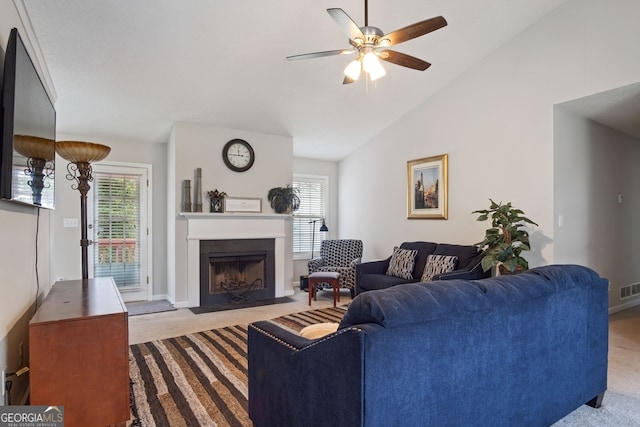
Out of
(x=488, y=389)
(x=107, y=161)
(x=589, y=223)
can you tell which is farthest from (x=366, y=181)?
(x=488, y=389)

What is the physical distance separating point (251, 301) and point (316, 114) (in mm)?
2883

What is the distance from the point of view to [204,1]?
2971mm

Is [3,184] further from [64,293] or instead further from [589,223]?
[589,223]

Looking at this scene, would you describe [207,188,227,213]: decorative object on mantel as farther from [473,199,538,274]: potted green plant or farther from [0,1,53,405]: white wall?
[473,199,538,274]: potted green plant

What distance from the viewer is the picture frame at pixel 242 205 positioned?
5.21m

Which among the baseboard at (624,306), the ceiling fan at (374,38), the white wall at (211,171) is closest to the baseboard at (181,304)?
the white wall at (211,171)

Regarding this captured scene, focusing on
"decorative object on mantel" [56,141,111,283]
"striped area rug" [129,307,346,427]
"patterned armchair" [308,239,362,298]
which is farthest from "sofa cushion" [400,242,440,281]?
"decorative object on mantel" [56,141,111,283]

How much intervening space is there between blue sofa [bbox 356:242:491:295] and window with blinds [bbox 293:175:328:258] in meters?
2.12

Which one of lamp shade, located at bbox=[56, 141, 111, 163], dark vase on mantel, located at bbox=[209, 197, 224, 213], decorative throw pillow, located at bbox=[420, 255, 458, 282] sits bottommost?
decorative throw pillow, located at bbox=[420, 255, 458, 282]

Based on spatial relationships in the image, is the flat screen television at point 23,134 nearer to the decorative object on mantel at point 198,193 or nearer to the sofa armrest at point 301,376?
the sofa armrest at point 301,376

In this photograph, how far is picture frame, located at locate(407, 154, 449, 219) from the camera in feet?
16.2

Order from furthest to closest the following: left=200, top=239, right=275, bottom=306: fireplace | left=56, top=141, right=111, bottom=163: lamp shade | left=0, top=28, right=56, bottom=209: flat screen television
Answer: left=200, top=239, right=275, bottom=306: fireplace < left=56, top=141, right=111, bottom=163: lamp shade < left=0, top=28, right=56, bottom=209: flat screen television

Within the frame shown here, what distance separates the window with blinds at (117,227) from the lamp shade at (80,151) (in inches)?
88.6

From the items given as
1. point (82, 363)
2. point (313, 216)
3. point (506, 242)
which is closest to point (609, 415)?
point (506, 242)
